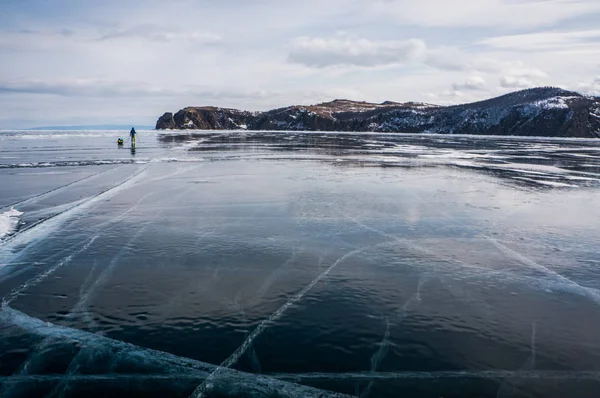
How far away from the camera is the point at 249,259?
1019cm

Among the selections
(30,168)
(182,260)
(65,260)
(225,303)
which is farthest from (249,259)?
(30,168)

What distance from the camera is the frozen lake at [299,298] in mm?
5684

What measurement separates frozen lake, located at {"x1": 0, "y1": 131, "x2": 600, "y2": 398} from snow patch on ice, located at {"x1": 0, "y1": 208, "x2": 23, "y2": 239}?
0.28 ft

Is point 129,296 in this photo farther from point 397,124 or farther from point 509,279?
point 397,124

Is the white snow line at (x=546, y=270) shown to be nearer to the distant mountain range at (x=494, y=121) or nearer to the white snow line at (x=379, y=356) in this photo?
the white snow line at (x=379, y=356)

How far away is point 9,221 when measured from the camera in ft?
44.0

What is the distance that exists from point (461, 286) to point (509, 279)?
1218 mm

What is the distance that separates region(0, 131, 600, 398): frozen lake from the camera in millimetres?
5684

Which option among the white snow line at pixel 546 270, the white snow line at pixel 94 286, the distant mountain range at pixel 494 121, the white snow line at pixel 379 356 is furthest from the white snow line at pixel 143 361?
the distant mountain range at pixel 494 121

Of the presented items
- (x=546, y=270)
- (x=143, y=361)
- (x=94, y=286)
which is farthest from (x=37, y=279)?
(x=546, y=270)

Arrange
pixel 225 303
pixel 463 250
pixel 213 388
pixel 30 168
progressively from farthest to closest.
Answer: pixel 30 168
pixel 463 250
pixel 225 303
pixel 213 388

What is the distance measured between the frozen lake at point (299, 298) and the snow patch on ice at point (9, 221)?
0.09 m

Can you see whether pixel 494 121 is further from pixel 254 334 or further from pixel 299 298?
pixel 254 334

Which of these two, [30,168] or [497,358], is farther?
[30,168]
